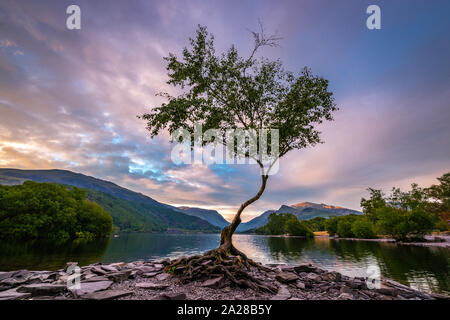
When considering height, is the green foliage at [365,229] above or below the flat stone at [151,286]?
below

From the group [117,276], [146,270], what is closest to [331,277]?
[146,270]

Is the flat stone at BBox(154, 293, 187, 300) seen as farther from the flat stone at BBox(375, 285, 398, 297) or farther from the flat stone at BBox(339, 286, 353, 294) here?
the flat stone at BBox(375, 285, 398, 297)

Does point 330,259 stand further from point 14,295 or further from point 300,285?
point 14,295

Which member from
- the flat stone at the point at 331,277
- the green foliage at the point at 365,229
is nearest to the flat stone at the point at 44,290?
the flat stone at the point at 331,277

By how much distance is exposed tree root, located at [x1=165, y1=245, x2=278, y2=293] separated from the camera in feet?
32.7

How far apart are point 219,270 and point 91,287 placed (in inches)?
234

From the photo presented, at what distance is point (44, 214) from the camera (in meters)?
73.8

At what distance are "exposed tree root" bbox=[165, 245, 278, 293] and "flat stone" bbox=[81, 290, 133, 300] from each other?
273 cm

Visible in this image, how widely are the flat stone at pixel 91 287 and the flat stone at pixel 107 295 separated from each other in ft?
1.41

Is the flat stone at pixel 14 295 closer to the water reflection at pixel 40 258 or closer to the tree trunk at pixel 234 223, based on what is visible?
the tree trunk at pixel 234 223

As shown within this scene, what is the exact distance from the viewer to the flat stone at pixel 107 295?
809 centimetres

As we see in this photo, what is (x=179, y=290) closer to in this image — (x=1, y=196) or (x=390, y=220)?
(x=1, y=196)
